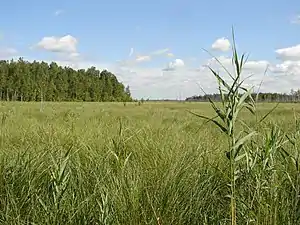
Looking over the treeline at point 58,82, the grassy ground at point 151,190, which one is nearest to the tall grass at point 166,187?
the grassy ground at point 151,190

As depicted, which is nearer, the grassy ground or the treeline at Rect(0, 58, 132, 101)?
the grassy ground

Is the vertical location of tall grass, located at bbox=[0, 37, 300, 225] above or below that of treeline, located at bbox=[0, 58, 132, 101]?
below

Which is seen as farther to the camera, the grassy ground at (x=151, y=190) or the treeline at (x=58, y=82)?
the treeline at (x=58, y=82)

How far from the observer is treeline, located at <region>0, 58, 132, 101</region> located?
82688mm

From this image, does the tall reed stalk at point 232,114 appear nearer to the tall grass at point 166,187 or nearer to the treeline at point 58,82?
the tall grass at point 166,187

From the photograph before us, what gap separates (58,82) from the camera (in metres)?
94.1

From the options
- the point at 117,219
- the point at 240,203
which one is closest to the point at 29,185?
the point at 117,219

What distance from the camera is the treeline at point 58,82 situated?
82.7 m

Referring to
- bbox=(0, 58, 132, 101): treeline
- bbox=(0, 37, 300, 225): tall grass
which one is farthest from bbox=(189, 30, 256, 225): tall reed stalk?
bbox=(0, 58, 132, 101): treeline

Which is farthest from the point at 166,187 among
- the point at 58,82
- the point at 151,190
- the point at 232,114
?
the point at 58,82

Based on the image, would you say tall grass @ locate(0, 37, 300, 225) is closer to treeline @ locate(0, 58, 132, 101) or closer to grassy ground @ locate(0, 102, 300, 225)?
grassy ground @ locate(0, 102, 300, 225)

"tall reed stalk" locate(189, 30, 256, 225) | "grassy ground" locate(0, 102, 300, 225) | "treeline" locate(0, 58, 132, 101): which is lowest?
"grassy ground" locate(0, 102, 300, 225)

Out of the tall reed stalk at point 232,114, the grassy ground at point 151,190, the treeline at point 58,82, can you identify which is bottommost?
the grassy ground at point 151,190

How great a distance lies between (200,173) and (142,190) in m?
0.80
